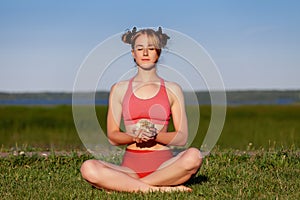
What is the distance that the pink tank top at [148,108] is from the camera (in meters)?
5.42

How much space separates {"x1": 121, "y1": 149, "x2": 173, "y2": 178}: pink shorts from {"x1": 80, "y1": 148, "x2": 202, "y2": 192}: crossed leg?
4cm

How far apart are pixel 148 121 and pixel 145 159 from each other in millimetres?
389

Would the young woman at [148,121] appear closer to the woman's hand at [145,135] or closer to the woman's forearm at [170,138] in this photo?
the woman's forearm at [170,138]

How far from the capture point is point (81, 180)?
6637 millimetres

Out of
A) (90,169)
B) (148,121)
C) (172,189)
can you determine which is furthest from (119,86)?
(172,189)

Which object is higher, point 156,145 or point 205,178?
point 156,145

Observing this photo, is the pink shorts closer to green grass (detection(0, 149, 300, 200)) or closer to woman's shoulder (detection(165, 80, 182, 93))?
green grass (detection(0, 149, 300, 200))

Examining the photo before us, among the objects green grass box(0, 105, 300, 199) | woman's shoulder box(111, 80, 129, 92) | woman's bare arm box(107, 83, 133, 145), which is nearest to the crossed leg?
green grass box(0, 105, 300, 199)

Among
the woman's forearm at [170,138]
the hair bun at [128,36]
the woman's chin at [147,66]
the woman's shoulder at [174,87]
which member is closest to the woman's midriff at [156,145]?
the woman's forearm at [170,138]

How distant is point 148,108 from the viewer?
5.41 meters

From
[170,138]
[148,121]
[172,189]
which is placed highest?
[148,121]

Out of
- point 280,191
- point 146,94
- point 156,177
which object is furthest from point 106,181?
point 280,191

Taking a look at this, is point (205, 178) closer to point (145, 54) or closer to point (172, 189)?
point (172, 189)

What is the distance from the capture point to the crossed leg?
556 cm
